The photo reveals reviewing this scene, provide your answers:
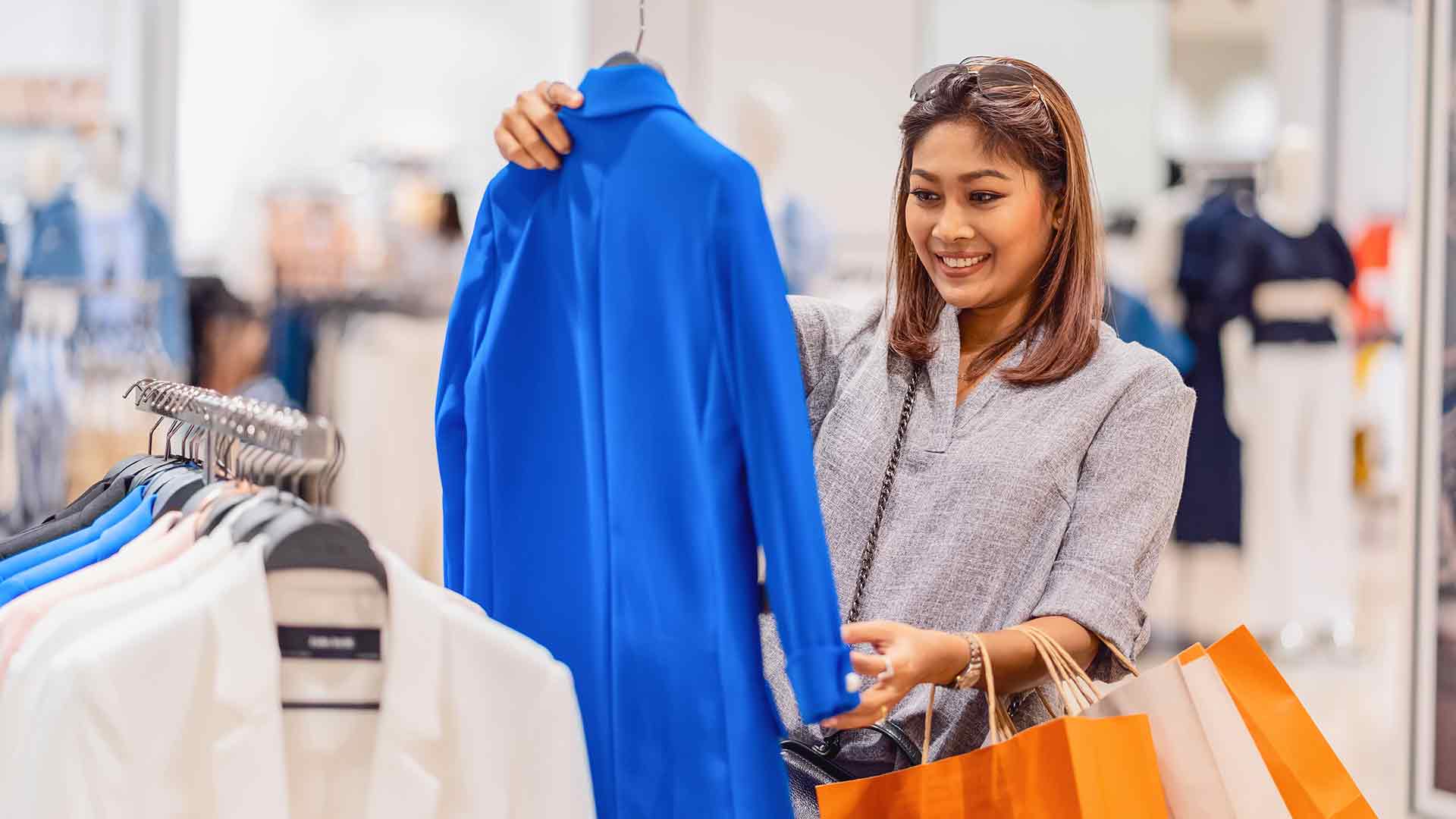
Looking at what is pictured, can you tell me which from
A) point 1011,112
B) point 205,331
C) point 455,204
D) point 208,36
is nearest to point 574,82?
point 455,204

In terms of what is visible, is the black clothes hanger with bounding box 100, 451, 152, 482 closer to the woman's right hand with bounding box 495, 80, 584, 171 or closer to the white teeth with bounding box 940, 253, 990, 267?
the woman's right hand with bounding box 495, 80, 584, 171

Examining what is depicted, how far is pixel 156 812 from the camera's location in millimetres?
1213

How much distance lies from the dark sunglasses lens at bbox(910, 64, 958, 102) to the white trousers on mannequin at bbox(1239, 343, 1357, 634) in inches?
175

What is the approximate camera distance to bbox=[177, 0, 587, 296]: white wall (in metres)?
9.80

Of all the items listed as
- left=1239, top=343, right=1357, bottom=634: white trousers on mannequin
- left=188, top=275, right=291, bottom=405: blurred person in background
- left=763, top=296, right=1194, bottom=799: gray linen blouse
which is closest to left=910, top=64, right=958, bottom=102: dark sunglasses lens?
left=763, top=296, right=1194, bottom=799: gray linen blouse

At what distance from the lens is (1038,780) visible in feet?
4.53

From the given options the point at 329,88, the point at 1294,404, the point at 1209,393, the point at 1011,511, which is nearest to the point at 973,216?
the point at 1011,511

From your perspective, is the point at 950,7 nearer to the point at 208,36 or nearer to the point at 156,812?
the point at 208,36

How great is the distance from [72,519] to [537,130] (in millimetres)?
663

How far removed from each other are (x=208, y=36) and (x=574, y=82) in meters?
3.76

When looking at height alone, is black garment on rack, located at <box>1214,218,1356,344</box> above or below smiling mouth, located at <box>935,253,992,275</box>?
above

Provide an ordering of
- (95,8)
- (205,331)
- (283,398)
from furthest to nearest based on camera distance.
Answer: (95,8) < (205,331) < (283,398)

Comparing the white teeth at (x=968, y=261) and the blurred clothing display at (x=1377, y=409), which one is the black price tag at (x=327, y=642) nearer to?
the white teeth at (x=968, y=261)

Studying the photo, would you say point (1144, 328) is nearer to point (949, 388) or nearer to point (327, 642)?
point (949, 388)
